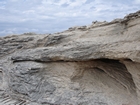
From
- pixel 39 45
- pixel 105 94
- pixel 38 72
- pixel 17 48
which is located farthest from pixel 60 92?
pixel 17 48

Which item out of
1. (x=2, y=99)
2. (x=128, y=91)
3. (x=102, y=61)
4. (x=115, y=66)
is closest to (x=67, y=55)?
(x=102, y=61)

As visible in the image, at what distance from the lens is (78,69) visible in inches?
201

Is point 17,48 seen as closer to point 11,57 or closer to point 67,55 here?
point 11,57

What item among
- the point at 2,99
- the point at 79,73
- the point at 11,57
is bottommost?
the point at 2,99

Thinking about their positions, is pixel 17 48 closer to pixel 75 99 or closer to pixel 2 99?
pixel 2 99

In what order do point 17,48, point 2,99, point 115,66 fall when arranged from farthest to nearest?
point 17,48
point 2,99
point 115,66

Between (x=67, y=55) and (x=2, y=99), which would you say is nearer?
(x=67, y=55)

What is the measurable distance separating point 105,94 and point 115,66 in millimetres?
A: 751

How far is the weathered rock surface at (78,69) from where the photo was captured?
448cm

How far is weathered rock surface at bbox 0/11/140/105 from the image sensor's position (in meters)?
4.48

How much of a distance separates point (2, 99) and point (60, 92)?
175 cm

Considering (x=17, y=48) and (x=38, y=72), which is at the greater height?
(x=17, y=48)

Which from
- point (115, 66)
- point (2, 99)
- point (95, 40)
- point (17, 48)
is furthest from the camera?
point (17, 48)

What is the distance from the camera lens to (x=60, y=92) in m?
5.14
